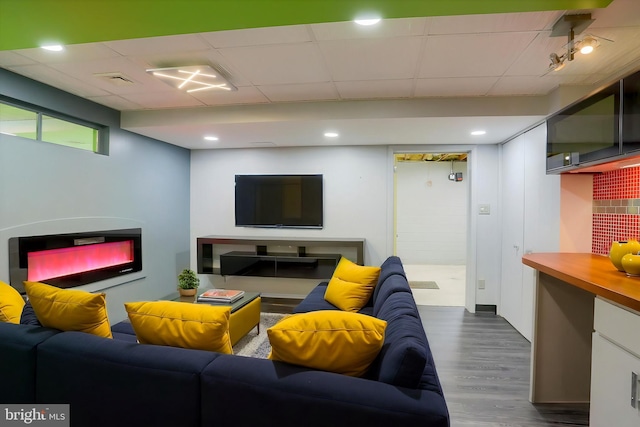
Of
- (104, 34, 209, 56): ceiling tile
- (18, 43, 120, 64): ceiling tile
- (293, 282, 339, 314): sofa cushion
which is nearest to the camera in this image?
(104, 34, 209, 56): ceiling tile

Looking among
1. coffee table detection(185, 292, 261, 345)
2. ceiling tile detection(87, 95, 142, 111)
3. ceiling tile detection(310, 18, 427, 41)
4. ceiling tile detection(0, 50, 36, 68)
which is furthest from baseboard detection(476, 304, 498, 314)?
ceiling tile detection(0, 50, 36, 68)

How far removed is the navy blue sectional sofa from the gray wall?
161cm

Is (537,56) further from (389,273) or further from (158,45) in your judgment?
(158,45)

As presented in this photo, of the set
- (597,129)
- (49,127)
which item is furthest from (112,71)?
(597,129)

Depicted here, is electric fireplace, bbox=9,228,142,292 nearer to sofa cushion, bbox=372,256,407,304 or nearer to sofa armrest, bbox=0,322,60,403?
sofa armrest, bbox=0,322,60,403

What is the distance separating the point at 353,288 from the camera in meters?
3.01

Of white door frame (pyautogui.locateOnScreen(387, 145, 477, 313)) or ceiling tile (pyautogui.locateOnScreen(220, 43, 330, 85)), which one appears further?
white door frame (pyautogui.locateOnScreen(387, 145, 477, 313))

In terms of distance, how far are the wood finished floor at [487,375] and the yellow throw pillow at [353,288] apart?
2.91 ft

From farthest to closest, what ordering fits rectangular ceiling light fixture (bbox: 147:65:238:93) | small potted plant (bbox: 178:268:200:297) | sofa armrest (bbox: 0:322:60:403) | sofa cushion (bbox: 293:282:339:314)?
1. small potted plant (bbox: 178:268:200:297)
2. sofa cushion (bbox: 293:282:339:314)
3. rectangular ceiling light fixture (bbox: 147:65:238:93)
4. sofa armrest (bbox: 0:322:60:403)

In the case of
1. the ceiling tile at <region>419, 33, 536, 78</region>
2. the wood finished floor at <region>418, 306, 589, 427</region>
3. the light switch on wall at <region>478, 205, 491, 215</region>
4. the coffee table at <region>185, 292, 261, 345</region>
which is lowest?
the wood finished floor at <region>418, 306, 589, 427</region>

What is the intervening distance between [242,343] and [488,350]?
2.42 metres

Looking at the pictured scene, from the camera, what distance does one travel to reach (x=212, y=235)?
5.05 m

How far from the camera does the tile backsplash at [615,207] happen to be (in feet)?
7.84

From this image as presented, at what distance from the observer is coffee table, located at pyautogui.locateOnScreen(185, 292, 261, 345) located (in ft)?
9.27
